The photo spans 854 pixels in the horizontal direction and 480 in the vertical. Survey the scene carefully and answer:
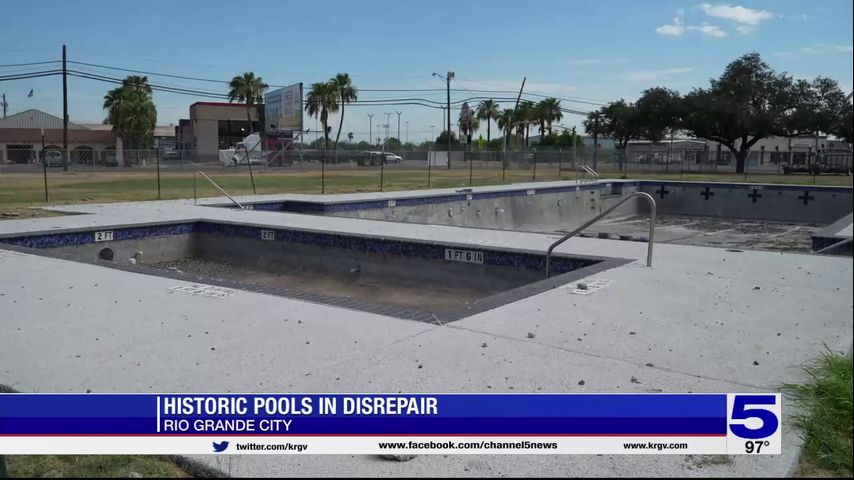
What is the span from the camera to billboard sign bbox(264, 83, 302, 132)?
5922 centimetres

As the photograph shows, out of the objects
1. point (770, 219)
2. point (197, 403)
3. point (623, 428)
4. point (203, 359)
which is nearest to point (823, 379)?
point (623, 428)

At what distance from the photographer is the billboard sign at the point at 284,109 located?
194ft

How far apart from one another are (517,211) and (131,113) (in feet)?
131

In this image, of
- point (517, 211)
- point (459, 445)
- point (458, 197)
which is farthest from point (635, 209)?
point (459, 445)

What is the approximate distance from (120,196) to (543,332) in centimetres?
1716

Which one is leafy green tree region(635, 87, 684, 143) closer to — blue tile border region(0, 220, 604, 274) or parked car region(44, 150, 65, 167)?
parked car region(44, 150, 65, 167)

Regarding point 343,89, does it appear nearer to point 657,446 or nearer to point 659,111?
point 659,111

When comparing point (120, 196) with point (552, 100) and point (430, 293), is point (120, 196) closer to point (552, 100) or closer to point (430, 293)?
point (430, 293)

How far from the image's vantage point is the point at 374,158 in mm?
47656

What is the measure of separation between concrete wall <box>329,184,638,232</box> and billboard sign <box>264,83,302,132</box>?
124ft

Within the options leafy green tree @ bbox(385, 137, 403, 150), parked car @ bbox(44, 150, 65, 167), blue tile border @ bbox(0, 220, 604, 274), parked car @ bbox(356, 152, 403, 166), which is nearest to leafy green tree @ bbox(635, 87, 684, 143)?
parked car @ bbox(356, 152, 403, 166)

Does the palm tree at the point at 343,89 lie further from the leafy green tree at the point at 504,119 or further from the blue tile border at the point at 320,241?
the blue tile border at the point at 320,241

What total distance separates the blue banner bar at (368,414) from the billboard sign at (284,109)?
56.5 meters

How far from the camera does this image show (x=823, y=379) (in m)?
3.80
